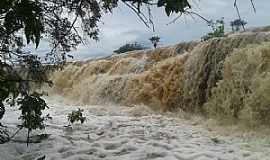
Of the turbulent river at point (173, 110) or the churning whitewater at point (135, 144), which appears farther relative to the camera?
the turbulent river at point (173, 110)

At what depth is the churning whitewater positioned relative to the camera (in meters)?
5.20

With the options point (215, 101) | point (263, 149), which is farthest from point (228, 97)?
point (263, 149)

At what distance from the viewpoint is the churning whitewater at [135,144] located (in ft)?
17.0

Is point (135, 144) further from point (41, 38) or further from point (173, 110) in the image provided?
point (173, 110)

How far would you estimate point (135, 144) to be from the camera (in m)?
5.79

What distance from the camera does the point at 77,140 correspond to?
5.98 metres

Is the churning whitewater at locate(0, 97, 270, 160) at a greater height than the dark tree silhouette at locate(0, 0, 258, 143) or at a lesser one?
lesser

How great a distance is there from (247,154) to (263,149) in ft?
1.36

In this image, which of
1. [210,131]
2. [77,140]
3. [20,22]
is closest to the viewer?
[20,22]

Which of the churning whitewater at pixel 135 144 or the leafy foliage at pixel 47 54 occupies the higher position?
the leafy foliage at pixel 47 54

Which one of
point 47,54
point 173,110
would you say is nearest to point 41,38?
point 47,54

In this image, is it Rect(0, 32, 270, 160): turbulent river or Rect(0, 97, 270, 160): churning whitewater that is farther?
Rect(0, 32, 270, 160): turbulent river

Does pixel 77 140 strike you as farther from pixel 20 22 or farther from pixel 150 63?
pixel 150 63

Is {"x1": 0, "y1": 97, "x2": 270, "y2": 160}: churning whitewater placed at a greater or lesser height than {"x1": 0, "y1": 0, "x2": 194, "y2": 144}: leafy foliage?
lesser
